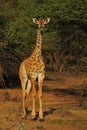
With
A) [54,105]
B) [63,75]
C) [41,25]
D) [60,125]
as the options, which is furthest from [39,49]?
[63,75]

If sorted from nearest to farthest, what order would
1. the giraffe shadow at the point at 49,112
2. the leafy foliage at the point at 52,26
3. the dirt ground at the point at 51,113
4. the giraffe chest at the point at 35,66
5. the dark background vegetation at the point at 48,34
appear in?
the dirt ground at the point at 51,113
the giraffe chest at the point at 35,66
the giraffe shadow at the point at 49,112
the dark background vegetation at the point at 48,34
the leafy foliage at the point at 52,26

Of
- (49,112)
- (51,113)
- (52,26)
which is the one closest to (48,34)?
(52,26)

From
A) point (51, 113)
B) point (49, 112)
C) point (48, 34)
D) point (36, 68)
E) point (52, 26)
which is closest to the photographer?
point (36, 68)

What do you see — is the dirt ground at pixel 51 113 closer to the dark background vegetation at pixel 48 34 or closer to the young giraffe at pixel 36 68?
the young giraffe at pixel 36 68

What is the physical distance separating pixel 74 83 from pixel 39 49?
1134 cm

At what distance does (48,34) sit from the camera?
84.2ft

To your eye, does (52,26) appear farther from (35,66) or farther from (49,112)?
(35,66)

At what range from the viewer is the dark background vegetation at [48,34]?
69.3ft

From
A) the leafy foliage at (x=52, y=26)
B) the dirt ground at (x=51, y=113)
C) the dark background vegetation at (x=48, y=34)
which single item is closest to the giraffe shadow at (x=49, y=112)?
the dirt ground at (x=51, y=113)

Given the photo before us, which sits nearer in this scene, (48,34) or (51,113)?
(51,113)

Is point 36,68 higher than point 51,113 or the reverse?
higher

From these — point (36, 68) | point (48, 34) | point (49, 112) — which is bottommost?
point (48, 34)

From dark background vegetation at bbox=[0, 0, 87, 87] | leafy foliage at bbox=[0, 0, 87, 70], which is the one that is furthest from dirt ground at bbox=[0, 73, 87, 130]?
leafy foliage at bbox=[0, 0, 87, 70]

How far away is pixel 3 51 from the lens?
20.5 meters
